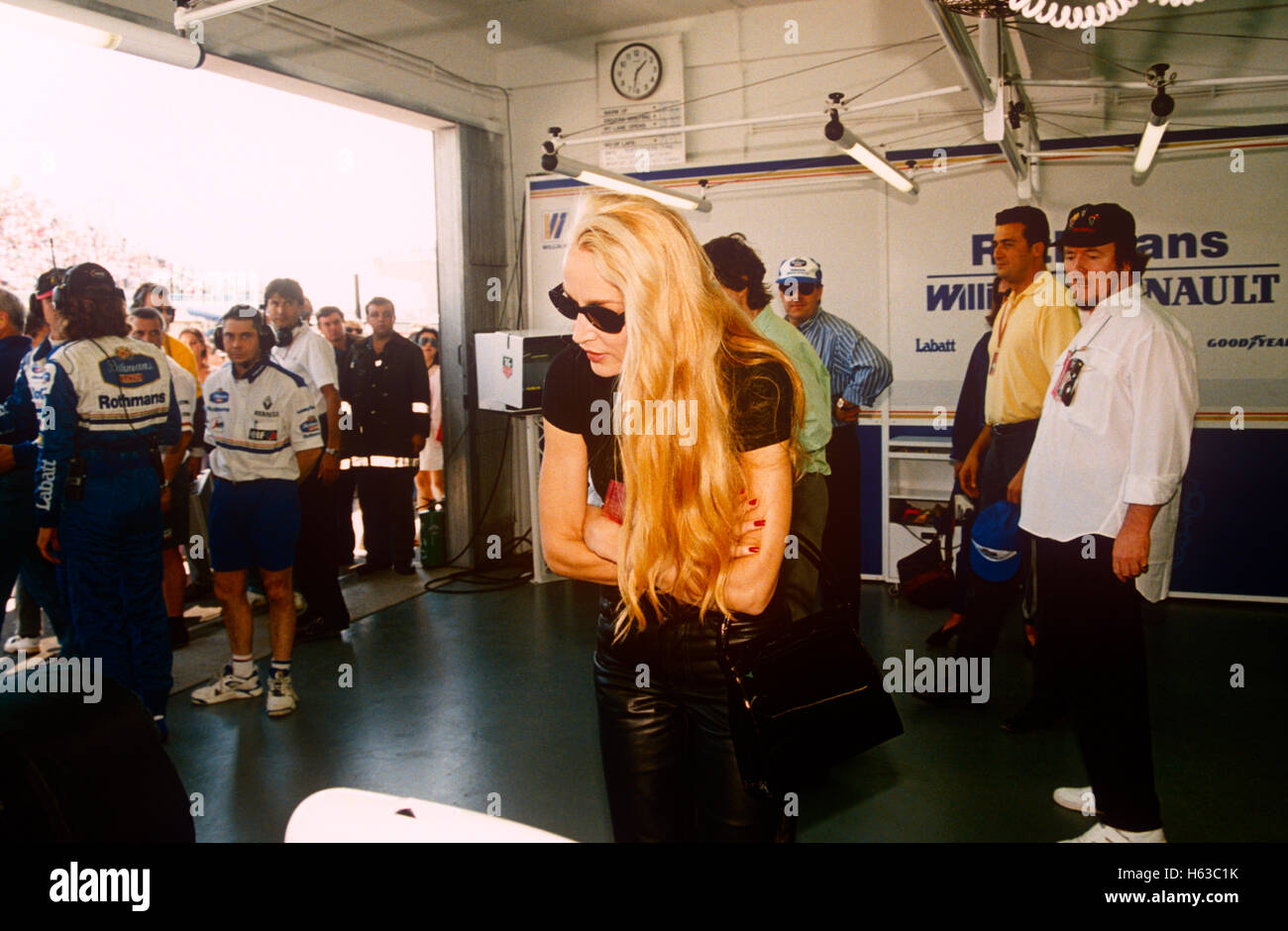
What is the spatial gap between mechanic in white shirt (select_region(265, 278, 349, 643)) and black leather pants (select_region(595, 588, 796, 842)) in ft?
12.0

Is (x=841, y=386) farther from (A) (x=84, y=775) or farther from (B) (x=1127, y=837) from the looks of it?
(A) (x=84, y=775)

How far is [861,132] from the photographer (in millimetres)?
6270

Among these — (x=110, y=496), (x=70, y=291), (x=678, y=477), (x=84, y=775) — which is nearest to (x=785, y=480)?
(x=678, y=477)

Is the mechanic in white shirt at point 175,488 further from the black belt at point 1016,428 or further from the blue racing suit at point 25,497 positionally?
the black belt at point 1016,428

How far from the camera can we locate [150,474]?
3523 millimetres

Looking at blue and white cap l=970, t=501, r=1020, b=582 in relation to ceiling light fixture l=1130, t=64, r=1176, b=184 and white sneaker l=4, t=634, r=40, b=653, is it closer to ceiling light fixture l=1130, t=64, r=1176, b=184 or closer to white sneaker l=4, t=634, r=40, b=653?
ceiling light fixture l=1130, t=64, r=1176, b=184

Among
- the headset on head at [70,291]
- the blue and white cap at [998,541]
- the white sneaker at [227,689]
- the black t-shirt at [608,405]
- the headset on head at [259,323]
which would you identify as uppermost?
the headset on head at [70,291]

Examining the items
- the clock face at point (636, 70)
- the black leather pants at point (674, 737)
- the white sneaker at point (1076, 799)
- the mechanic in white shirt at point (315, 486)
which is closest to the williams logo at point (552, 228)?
the clock face at point (636, 70)

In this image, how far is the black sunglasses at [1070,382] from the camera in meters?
2.57

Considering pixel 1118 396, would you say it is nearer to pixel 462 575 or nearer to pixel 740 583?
pixel 740 583

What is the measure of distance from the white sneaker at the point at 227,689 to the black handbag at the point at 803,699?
329 cm

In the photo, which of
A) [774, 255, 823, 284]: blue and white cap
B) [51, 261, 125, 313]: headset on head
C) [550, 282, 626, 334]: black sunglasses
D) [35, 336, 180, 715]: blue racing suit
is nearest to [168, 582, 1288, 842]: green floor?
[35, 336, 180, 715]: blue racing suit

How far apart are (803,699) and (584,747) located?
2.26 metres

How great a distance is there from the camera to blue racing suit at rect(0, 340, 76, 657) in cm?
355
